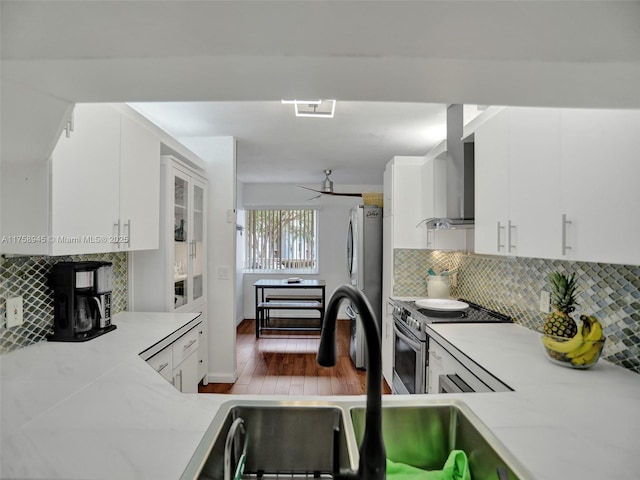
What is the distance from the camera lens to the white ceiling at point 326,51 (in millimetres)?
524

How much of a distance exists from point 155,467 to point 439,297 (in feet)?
8.80

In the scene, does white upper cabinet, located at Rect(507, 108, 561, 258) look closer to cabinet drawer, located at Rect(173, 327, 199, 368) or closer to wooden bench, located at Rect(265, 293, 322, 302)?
cabinet drawer, located at Rect(173, 327, 199, 368)

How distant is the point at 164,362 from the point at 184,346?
29 centimetres

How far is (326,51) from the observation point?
22.5 inches

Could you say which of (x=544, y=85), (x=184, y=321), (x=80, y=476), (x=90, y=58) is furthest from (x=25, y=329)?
(x=544, y=85)

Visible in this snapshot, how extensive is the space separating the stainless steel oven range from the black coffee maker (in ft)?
6.29

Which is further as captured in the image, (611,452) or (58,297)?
(58,297)

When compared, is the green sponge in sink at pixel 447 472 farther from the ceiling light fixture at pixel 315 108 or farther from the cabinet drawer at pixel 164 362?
the ceiling light fixture at pixel 315 108

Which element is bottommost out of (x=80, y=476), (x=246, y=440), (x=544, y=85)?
(x=246, y=440)

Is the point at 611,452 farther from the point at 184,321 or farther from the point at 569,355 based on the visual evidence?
the point at 184,321

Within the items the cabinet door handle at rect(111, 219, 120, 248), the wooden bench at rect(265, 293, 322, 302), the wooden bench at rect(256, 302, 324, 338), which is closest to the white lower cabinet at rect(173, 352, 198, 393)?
the cabinet door handle at rect(111, 219, 120, 248)

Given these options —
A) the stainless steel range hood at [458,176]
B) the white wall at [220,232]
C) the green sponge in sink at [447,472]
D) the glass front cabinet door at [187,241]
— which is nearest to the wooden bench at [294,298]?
the white wall at [220,232]

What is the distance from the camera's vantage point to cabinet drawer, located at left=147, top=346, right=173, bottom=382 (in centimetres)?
174

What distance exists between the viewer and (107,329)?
1859 mm
